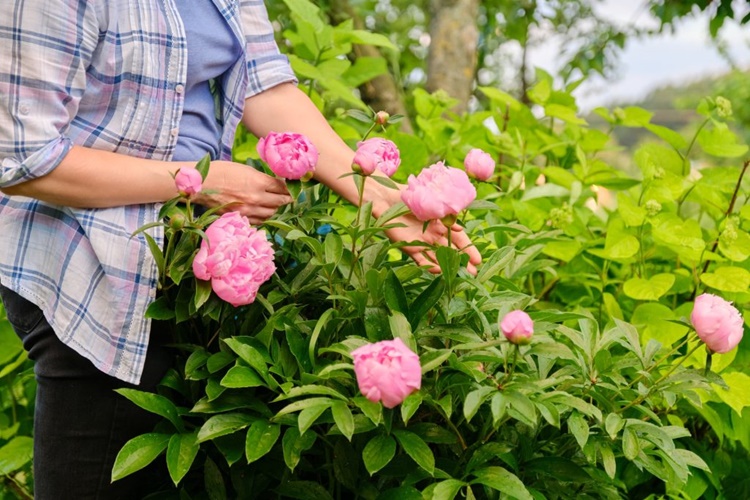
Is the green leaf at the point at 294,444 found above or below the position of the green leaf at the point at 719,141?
below

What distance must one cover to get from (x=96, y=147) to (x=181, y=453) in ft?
1.54

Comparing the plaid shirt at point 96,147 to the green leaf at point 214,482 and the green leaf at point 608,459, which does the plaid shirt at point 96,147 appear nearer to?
the green leaf at point 214,482

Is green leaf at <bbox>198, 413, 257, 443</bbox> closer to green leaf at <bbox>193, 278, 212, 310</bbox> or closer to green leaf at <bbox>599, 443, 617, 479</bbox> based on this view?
green leaf at <bbox>193, 278, 212, 310</bbox>

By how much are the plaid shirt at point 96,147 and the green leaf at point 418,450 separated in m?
0.41

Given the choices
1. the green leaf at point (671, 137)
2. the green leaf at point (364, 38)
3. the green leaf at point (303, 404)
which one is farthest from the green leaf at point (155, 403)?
the green leaf at point (671, 137)

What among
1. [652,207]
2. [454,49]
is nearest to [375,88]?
[454,49]

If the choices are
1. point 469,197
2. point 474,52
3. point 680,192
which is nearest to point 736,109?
point 474,52

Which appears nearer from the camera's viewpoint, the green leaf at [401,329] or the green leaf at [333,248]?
the green leaf at [401,329]

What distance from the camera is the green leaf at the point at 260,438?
46.6 inches

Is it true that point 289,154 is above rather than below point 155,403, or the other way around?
above

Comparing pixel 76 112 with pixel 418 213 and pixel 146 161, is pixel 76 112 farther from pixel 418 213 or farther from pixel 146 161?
pixel 418 213

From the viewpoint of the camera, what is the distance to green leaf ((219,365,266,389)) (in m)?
1.19

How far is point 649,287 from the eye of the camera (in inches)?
71.7

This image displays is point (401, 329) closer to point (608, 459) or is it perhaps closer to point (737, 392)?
point (608, 459)
